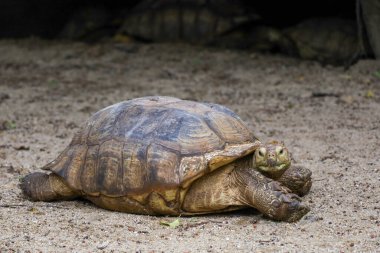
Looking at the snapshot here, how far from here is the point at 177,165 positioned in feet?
12.0

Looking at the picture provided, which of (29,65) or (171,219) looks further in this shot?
(29,65)

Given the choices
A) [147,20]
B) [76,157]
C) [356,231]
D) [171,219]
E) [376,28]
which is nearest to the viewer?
[356,231]

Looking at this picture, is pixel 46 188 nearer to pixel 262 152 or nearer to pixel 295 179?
pixel 262 152

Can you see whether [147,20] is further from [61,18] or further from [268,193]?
[268,193]

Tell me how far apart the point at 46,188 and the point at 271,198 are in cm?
123

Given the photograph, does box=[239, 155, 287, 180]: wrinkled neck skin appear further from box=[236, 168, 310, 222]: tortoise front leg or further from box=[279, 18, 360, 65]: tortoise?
box=[279, 18, 360, 65]: tortoise

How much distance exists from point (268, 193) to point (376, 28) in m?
5.56

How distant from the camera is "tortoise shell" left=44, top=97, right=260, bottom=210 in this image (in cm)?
368

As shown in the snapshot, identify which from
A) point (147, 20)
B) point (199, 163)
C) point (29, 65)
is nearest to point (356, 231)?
point (199, 163)

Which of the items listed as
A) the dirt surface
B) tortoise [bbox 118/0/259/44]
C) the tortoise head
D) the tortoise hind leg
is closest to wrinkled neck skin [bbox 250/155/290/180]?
the tortoise head

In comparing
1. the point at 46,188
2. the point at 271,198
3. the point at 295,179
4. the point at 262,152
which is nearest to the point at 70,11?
the point at 46,188

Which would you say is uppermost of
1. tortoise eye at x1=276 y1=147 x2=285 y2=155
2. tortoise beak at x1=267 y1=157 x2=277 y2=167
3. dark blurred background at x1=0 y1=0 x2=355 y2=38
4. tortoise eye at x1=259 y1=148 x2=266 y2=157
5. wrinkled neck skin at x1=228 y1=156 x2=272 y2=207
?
Result: tortoise eye at x1=276 y1=147 x2=285 y2=155

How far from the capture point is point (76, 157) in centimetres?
398

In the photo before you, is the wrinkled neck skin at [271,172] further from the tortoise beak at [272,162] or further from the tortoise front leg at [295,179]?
the tortoise front leg at [295,179]
